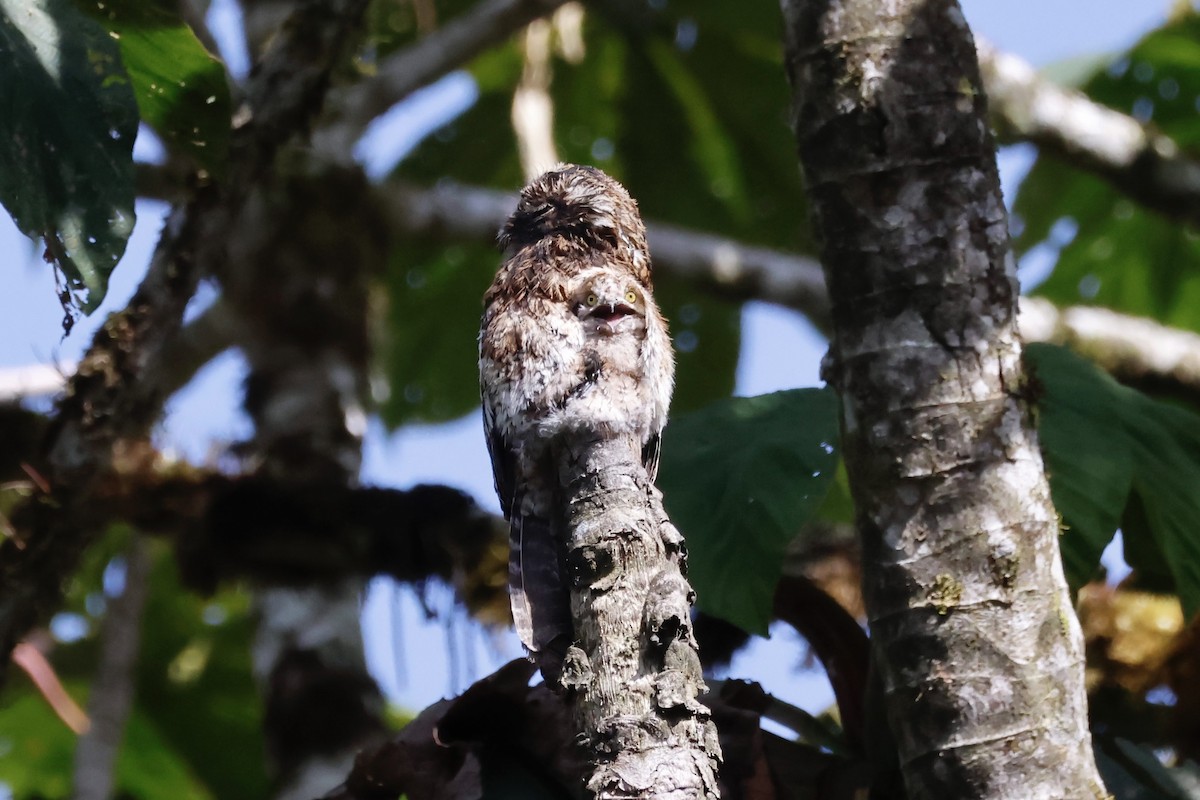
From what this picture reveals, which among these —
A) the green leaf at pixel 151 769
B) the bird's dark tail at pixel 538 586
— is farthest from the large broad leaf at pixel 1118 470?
the green leaf at pixel 151 769

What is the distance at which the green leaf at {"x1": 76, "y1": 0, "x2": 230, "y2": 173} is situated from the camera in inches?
109

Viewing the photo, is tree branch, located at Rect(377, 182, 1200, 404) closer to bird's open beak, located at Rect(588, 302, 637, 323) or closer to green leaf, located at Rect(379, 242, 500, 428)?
green leaf, located at Rect(379, 242, 500, 428)

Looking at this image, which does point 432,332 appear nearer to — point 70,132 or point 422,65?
→ point 422,65

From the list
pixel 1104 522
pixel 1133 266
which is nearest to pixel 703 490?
pixel 1104 522

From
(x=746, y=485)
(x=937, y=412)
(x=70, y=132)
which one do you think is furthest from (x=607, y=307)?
(x=70, y=132)

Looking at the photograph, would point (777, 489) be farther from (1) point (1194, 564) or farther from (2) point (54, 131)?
(2) point (54, 131)

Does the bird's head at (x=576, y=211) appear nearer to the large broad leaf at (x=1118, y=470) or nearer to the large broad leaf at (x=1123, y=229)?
the large broad leaf at (x=1118, y=470)

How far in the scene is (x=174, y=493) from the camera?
4.25 meters

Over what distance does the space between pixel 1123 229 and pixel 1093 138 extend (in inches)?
70.9

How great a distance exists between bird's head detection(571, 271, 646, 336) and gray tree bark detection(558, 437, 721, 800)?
0.23 metres

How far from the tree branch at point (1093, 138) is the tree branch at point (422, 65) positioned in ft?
5.67

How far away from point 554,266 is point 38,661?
284 cm

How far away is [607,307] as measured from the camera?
1.75 meters

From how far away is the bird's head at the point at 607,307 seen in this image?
175cm
